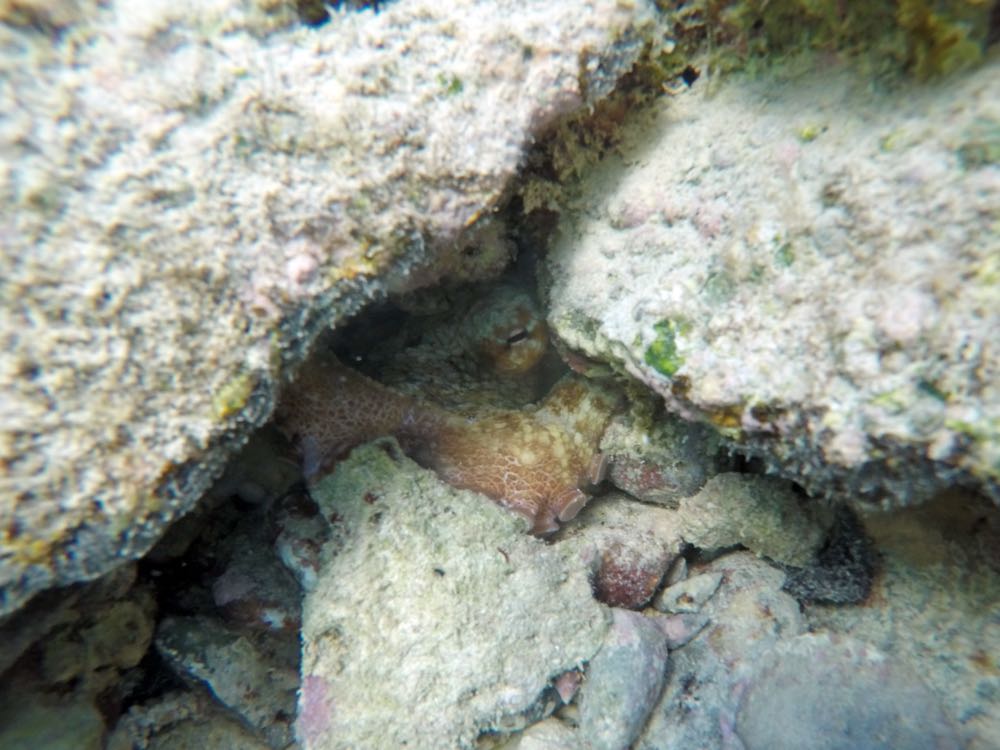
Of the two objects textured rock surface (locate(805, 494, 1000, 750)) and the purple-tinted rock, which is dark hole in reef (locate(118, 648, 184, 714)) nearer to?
the purple-tinted rock

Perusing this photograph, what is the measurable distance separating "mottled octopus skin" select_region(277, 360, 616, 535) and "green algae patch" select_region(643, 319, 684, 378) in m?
0.92

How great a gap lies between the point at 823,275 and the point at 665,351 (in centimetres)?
50

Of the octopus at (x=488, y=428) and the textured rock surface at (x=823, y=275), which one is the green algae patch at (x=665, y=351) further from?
the octopus at (x=488, y=428)

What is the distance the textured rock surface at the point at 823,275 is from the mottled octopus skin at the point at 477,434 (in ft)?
2.45

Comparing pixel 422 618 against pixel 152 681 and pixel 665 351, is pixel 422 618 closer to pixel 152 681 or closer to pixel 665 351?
pixel 665 351

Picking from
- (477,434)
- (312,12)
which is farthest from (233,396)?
(477,434)

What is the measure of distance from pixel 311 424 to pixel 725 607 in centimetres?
235

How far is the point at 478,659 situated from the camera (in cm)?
221

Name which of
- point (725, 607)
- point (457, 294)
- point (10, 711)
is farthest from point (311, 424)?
point (725, 607)

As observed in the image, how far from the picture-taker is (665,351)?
5.77ft

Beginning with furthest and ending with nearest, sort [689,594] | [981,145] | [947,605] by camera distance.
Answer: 1. [689,594]
2. [947,605]
3. [981,145]

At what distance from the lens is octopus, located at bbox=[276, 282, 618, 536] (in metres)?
2.39

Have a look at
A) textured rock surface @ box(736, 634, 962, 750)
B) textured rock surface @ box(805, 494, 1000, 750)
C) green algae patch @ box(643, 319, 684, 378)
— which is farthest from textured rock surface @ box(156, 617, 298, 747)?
textured rock surface @ box(805, 494, 1000, 750)

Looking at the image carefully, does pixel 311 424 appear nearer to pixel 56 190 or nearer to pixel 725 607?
pixel 56 190
